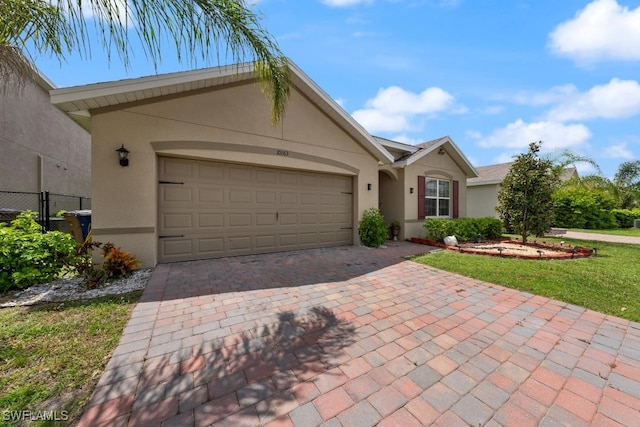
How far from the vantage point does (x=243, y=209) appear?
7117 millimetres

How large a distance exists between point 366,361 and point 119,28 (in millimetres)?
4131

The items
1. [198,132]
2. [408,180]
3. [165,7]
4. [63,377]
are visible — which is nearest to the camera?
[63,377]

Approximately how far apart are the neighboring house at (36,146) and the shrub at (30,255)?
16.4ft

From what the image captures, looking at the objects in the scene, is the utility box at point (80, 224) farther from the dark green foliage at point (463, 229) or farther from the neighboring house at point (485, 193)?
the neighboring house at point (485, 193)

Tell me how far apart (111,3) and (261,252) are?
5.94m

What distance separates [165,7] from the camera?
2646 mm

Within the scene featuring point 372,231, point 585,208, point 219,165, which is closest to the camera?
point 219,165

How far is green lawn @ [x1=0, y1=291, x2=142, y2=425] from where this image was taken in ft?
6.45

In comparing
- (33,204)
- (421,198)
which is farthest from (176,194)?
(421,198)

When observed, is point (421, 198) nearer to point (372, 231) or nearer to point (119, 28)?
point (372, 231)

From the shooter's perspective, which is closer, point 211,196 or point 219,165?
point 211,196

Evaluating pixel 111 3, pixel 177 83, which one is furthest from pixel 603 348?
pixel 177 83

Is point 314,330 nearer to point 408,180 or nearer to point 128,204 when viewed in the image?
point 128,204

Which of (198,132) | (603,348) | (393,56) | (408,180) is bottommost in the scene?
(603,348)
